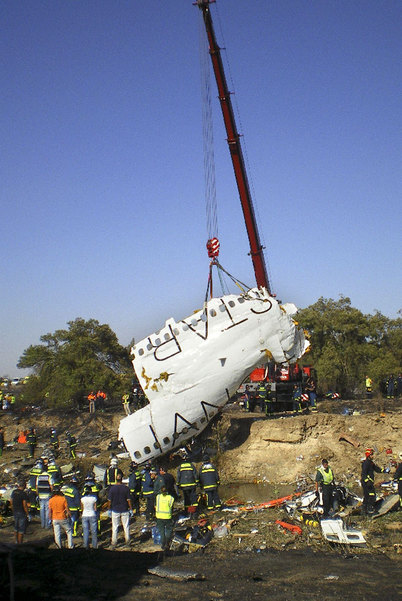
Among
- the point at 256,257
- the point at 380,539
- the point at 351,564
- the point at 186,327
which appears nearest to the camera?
the point at 351,564

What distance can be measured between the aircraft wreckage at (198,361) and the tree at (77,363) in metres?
17.3

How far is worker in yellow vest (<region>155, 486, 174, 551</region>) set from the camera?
1180cm

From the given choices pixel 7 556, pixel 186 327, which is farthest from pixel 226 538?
pixel 186 327

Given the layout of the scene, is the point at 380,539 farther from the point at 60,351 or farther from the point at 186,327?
the point at 60,351

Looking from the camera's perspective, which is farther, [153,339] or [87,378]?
[87,378]

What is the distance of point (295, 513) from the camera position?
46.2 ft

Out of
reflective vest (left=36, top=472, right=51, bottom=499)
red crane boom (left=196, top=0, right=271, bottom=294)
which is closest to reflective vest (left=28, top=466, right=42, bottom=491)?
reflective vest (left=36, top=472, right=51, bottom=499)

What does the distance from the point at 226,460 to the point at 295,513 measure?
6821 millimetres

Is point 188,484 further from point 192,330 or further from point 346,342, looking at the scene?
point 346,342

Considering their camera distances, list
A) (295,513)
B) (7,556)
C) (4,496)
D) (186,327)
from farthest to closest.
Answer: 1. (186,327)
2. (4,496)
3. (295,513)
4. (7,556)

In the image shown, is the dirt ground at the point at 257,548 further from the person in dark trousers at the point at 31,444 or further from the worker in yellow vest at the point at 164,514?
the person in dark trousers at the point at 31,444

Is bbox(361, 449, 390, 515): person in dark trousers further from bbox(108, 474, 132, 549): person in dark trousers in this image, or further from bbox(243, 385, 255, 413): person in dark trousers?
bbox(243, 385, 255, 413): person in dark trousers

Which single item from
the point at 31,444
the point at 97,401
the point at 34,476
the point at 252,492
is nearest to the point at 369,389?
the point at 252,492

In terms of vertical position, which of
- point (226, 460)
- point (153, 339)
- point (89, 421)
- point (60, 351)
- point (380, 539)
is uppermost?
point (60, 351)
